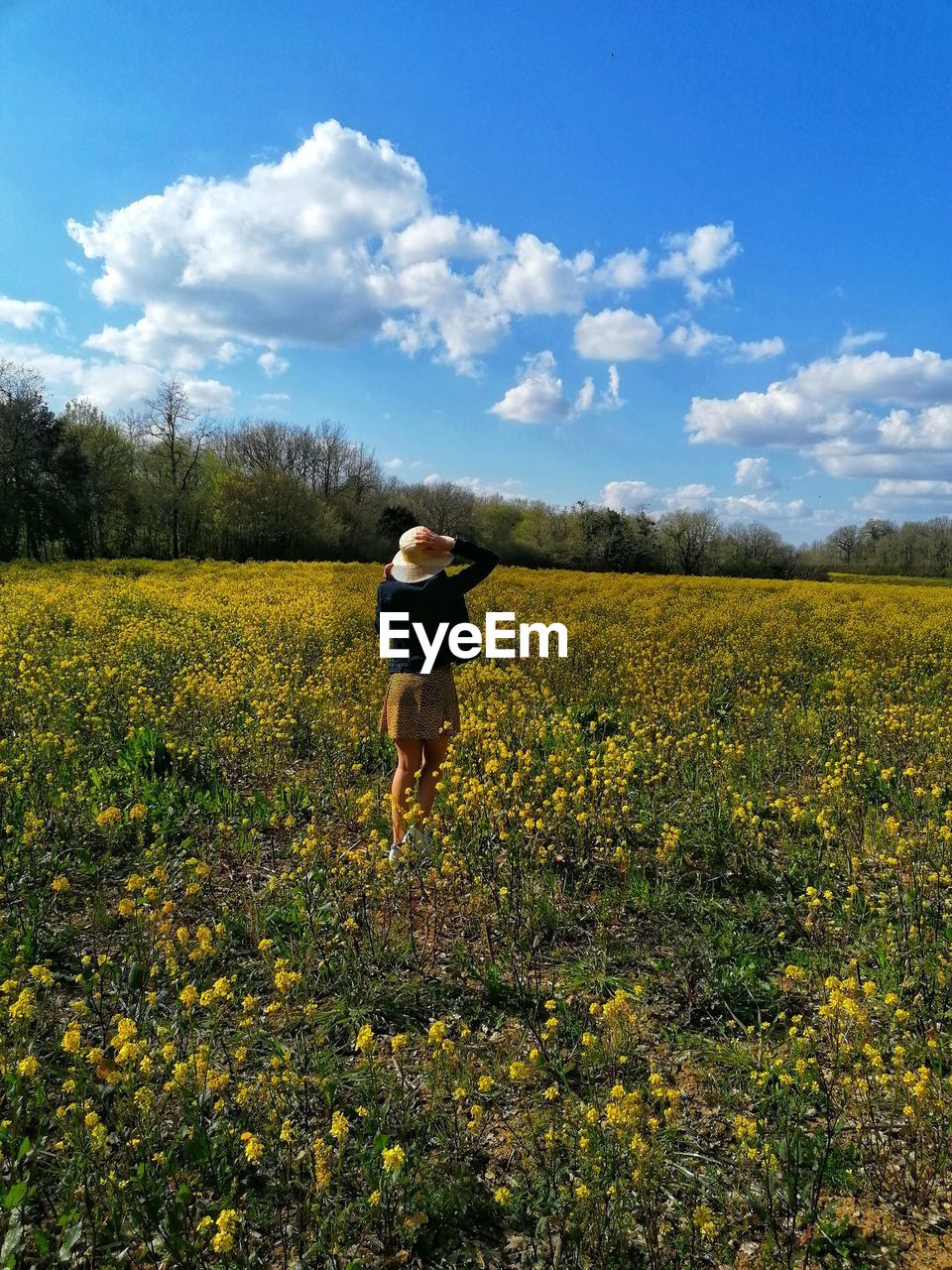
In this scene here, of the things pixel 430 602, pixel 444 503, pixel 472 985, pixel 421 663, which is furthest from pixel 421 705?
pixel 444 503

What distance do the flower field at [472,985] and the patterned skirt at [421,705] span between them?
606 mm

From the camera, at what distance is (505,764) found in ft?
20.1

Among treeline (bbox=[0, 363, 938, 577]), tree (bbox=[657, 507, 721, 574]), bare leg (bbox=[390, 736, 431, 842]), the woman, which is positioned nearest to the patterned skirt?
the woman

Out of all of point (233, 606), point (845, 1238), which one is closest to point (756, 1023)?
point (845, 1238)

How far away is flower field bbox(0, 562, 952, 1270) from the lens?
2.77m

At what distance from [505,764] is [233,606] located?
12.4 metres

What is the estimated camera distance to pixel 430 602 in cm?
519

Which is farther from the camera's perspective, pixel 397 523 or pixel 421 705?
pixel 397 523

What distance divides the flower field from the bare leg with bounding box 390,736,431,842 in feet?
0.70

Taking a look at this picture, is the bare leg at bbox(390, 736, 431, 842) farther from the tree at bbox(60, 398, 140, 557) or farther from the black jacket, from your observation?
the tree at bbox(60, 398, 140, 557)

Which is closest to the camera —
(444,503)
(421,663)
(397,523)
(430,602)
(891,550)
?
(430,602)

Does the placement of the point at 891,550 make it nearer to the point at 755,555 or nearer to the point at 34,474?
the point at 755,555

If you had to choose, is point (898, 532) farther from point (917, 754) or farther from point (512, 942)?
point (512, 942)

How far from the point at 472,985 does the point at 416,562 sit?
9.43ft
